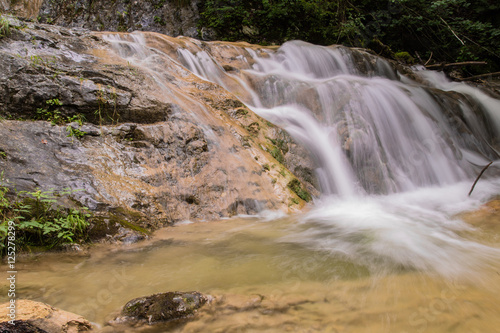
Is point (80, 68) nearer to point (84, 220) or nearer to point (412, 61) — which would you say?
point (84, 220)

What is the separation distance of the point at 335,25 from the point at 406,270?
1205 cm

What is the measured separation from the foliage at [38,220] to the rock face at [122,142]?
18 centimetres

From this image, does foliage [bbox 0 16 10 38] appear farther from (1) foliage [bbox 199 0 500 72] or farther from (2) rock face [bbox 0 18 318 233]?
(1) foliage [bbox 199 0 500 72]

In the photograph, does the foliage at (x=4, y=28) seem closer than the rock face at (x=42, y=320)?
No

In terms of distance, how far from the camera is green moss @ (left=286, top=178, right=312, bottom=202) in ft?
15.1

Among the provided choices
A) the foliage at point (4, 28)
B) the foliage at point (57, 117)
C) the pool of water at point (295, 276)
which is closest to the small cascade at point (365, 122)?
the pool of water at point (295, 276)

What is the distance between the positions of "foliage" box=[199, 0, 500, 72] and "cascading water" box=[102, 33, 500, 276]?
2.96m

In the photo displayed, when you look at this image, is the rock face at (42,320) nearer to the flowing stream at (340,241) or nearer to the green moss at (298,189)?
the flowing stream at (340,241)

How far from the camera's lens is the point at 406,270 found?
2318 mm

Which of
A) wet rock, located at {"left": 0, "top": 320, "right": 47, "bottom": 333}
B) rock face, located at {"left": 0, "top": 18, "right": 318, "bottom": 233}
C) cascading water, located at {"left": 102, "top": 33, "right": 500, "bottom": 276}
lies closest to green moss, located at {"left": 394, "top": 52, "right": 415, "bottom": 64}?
cascading water, located at {"left": 102, "top": 33, "right": 500, "bottom": 276}

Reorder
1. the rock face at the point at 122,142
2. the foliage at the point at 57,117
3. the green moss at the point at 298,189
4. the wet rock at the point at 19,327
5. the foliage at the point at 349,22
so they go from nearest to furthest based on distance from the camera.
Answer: the wet rock at the point at 19,327
the rock face at the point at 122,142
the foliage at the point at 57,117
the green moss at the point at 298,189
the foliage at the point at 349,22

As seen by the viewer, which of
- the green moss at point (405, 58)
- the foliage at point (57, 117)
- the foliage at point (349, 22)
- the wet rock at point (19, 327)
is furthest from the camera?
the green moss at point (405, 58)

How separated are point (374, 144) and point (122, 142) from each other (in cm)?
453

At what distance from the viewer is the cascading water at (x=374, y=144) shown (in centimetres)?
309
